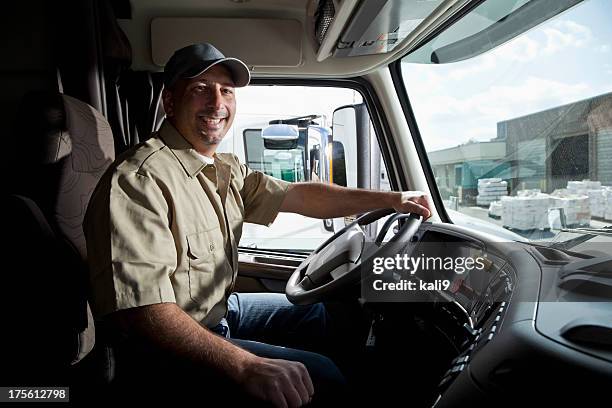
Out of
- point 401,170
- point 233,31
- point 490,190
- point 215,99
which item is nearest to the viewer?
point 215,99

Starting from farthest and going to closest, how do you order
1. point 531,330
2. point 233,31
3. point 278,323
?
point 233,31
point 278,323
point 531,330

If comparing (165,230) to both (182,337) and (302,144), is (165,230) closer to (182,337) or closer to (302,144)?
(182,337)

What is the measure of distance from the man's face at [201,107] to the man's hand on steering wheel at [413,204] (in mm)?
638

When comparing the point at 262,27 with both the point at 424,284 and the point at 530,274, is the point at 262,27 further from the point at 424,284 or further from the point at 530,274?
the point at 530,274

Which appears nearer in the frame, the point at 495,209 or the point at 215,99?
the point at 215,99

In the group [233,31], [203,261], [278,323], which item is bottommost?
[278,323]

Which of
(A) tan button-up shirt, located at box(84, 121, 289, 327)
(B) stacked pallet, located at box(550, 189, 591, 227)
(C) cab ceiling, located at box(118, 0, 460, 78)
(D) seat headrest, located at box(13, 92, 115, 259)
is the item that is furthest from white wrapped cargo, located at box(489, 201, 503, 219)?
(D) seat headrest, located at box(13, 92, 115, 259)

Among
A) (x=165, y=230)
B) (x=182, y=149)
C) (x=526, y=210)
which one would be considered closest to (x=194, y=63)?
(x=182, y=149)

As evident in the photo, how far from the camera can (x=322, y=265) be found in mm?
1508

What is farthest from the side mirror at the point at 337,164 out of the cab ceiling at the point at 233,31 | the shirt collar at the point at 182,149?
the shirt collar at the point at 182,149

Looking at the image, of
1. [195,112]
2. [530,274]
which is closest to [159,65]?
[195,112]

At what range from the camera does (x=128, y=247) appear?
1.12 meters

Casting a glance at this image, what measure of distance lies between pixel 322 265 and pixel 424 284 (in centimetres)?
33

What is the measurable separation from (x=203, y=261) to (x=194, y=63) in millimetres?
610
